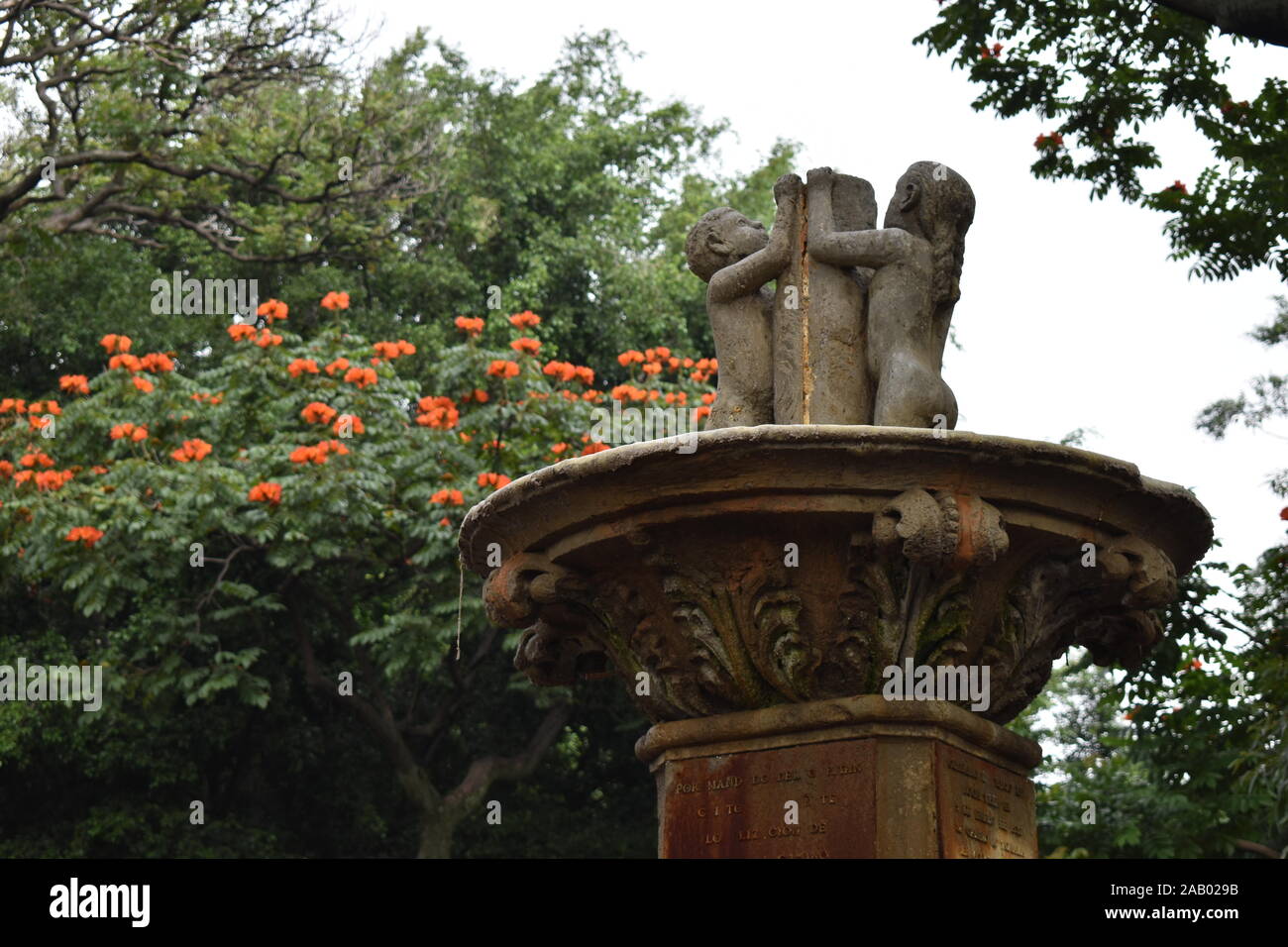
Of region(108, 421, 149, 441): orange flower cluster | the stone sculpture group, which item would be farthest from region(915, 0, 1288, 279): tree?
region(108, 421, 149, 441): orange flower cluster

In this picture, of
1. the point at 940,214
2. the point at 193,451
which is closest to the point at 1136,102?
the point at 940,214

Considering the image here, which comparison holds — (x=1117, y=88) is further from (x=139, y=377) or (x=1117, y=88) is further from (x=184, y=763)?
(x=184, y=763)

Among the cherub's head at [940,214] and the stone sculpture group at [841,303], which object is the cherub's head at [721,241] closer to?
the stone sculpture group at [841,303]

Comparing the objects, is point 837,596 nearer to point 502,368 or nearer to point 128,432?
point 502,368

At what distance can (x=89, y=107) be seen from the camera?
588 inches

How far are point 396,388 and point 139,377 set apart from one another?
220cm

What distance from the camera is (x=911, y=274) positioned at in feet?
20.2

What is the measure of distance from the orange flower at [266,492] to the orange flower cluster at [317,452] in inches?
10.2

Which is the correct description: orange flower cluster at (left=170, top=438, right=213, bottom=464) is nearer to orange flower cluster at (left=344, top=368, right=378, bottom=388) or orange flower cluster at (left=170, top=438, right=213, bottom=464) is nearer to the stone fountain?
orange flower cluster at (left=344, top=368, right=378, bottom=388)

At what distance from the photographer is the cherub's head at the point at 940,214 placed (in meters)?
6.28

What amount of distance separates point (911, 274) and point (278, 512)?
8.35 m

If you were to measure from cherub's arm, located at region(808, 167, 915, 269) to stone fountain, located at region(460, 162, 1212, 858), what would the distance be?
0.01m

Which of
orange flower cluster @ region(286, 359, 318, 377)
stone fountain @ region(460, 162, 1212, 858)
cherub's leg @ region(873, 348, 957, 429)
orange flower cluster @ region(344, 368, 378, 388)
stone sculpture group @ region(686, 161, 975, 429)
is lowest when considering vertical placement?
stone fountain @ region(460, 162, 1212, 858)

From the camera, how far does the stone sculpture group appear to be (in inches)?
241
